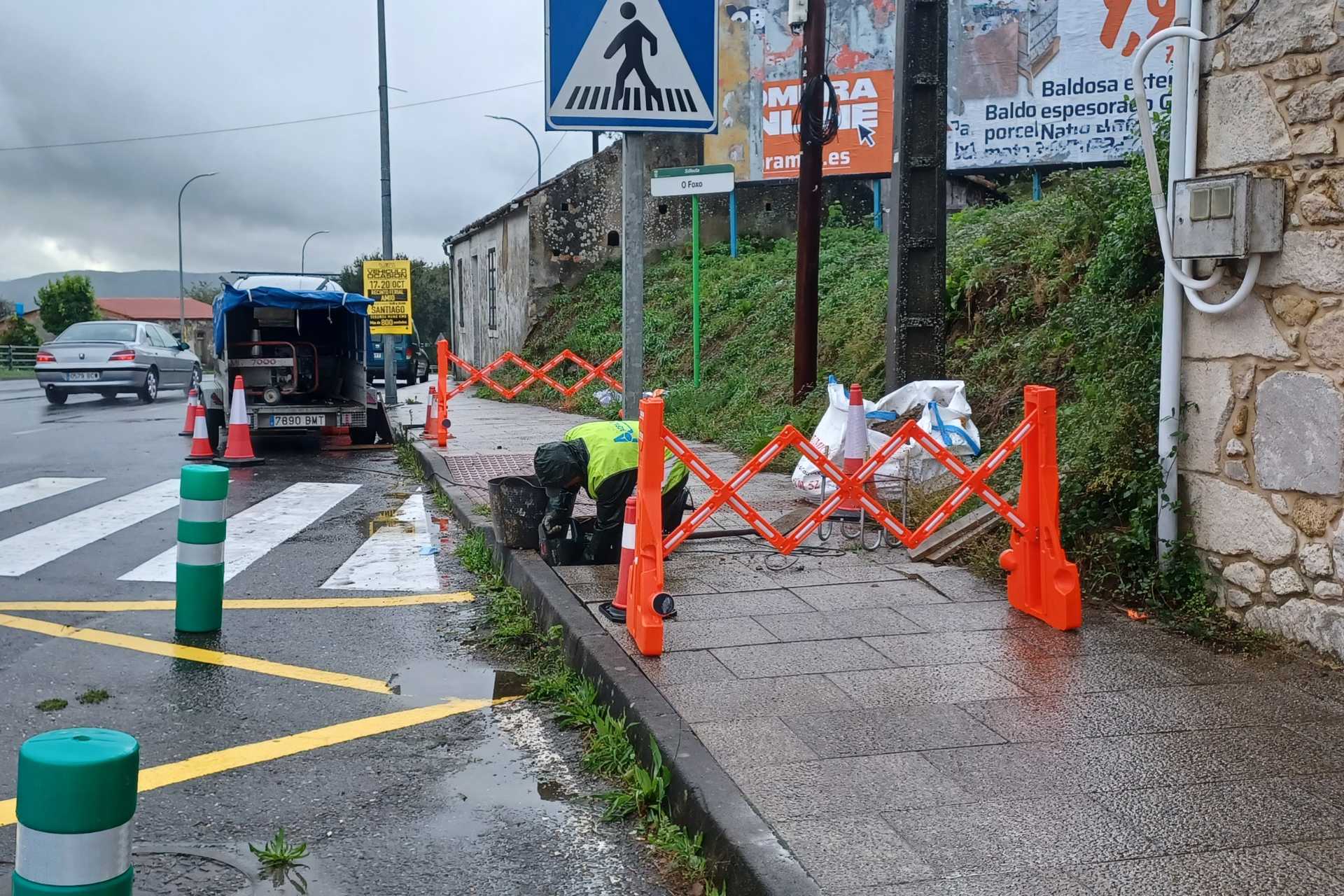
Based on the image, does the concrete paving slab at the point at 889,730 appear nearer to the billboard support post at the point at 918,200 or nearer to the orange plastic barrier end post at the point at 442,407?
the billboard support post at the point at 918,200

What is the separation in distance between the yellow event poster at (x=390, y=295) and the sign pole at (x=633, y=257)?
49.7 feet

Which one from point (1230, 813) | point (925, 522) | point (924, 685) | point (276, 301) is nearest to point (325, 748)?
point (924, 685)

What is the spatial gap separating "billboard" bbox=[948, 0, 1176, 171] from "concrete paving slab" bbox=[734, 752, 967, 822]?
19240 millimetres

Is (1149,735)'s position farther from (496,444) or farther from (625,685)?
(496,444)

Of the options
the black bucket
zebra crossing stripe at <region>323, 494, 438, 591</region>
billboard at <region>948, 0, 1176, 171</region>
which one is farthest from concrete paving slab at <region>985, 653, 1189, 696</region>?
billboard at <region>948, 0, 1176, 171</region>

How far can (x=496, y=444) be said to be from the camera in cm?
1439

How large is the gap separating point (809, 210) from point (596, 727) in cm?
917

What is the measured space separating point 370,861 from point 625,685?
1333 mm

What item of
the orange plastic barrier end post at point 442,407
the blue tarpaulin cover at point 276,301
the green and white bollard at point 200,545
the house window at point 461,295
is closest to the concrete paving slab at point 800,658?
the green and white bollard at point 200,545

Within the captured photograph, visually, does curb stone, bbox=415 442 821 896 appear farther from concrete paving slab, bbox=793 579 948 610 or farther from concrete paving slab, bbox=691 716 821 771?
concrete paving slab, bbox=793 579 948 610

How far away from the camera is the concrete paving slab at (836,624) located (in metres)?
5.54

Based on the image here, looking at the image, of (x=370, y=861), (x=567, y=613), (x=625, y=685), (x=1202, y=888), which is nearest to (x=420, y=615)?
(x=567, y=613)

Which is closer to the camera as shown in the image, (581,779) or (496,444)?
(581,779)

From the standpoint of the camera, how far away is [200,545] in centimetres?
593
